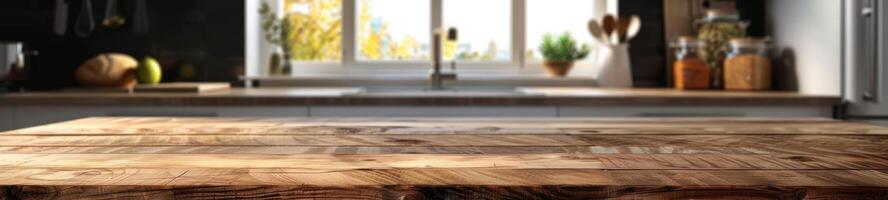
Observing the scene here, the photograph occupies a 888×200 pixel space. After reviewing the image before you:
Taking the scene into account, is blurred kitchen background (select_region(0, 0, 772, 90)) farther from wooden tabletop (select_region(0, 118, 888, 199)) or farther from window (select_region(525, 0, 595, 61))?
wooden tabletop (select_region(0, 118, 888, 199))

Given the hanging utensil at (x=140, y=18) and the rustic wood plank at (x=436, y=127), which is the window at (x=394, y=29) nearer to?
the hanging utensil at (x=140, y=18)

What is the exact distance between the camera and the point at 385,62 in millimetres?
3709

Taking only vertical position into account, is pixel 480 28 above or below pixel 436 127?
above

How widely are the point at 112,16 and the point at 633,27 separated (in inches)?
73.1

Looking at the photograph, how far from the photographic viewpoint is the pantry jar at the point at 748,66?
10.1ft

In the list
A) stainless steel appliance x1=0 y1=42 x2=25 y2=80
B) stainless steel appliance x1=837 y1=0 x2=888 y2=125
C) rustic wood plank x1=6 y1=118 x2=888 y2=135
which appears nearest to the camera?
rustic wood plank x1=6 y1=118 x2=888 y2=135

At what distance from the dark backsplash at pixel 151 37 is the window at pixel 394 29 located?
507 millimetres

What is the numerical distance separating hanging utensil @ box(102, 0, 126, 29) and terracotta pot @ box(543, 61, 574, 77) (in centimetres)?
156

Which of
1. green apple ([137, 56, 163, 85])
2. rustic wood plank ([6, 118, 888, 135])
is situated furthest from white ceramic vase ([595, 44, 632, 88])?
rustic wood plank ([6, 118, 888, 135])

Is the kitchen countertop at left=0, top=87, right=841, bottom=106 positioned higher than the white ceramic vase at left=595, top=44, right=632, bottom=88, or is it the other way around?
the white ceramic vase at left=595, top=44, right=632, bottom=88

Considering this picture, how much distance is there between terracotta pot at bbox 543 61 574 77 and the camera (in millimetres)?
3543

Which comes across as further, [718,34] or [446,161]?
[718,34]

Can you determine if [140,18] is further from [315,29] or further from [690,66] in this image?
[690,66]

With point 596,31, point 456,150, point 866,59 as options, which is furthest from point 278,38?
point 456,150
